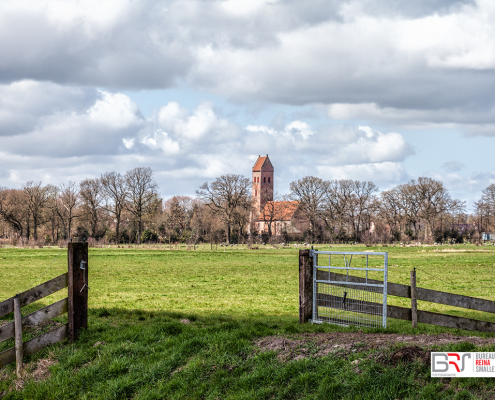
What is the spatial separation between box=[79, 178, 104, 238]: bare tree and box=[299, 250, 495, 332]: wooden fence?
80195 mm

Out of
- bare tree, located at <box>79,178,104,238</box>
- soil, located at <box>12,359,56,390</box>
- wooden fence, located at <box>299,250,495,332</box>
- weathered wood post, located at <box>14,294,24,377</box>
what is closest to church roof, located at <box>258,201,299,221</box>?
bare tree, located at <box>79,178,104,238</box>

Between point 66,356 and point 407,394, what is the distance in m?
5.91

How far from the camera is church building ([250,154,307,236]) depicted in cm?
10219

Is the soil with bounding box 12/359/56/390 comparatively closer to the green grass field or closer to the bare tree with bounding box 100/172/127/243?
the green grass field

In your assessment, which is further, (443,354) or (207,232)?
(207,232)

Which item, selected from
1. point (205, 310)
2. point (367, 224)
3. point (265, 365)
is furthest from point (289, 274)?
point (367, 224)

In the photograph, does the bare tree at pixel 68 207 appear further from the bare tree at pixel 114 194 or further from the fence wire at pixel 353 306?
the fence wire at pixel 353 306

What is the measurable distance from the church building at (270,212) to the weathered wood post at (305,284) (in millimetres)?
85348

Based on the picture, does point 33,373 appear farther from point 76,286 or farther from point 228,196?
point 228,196

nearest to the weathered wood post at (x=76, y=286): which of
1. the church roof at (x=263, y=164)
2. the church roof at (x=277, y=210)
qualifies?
the church roof at (x=277, y=210)

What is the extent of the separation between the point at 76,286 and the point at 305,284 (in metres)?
4.46

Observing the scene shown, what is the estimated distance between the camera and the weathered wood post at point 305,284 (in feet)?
32.3

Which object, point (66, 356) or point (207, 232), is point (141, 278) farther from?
point (207, 232)

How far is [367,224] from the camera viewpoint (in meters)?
103
